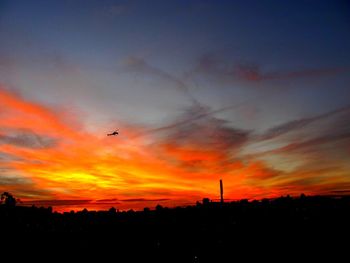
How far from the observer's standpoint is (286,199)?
1375 inches

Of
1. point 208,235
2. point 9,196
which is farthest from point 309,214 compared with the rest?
point 9,196

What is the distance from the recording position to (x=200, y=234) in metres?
33.0

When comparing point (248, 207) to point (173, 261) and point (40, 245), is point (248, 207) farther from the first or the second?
point (40, 245)

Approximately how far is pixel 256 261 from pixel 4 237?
26.9 metres

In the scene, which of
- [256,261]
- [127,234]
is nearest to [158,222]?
[127,234]

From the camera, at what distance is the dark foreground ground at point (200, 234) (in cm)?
2792

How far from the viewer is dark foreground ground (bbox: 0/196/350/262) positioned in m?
27.9

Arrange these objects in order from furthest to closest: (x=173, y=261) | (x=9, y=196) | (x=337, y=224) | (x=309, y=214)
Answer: (x=9, y=196)
(x=173, y=261)
(x=309, y=214)
(x=337, y=224)

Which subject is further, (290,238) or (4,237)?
(4,237)

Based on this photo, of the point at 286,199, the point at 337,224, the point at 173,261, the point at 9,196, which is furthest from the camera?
the point at 9,196

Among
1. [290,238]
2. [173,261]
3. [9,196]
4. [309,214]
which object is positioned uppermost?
[9,196]

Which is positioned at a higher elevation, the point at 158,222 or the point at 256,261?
the point at 158,222

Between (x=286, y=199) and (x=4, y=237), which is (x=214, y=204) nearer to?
(x=286, y=199)

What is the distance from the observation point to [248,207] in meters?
35.1
